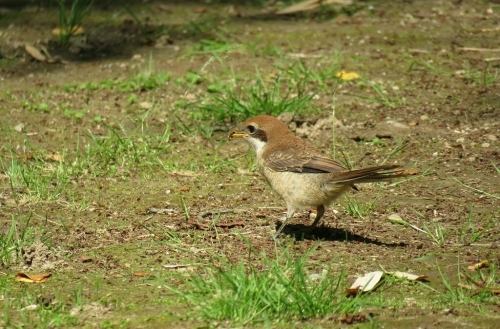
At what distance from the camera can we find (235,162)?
8055 millimetres

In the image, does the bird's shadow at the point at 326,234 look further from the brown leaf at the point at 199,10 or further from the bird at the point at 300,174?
the brown leaf at the point at 199,10

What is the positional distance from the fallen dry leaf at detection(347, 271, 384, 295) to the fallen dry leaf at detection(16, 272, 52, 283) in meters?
1.87

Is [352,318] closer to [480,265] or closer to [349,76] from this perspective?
[480,265]

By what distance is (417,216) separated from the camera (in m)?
6.83

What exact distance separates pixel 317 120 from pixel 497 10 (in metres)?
4.11

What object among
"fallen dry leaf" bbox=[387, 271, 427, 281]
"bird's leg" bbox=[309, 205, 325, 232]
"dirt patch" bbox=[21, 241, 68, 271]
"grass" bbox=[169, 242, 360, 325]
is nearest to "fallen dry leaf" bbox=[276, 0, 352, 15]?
"bird's leg" bbox=[309, 205, 325, 232]

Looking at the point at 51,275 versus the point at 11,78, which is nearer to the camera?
the point at 51,275

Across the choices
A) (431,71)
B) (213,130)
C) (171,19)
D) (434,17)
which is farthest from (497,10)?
(213,130)

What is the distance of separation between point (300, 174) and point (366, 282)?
1.36 m

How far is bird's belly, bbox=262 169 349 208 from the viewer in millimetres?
6453

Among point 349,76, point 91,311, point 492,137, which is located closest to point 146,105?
point 349,76

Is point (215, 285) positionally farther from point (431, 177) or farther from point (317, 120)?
point (317, 120)

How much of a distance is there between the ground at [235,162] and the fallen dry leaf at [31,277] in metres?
0.05

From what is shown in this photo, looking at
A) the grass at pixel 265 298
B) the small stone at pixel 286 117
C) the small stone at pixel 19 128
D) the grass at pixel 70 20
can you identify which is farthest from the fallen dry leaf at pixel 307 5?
the grass at pixel 265 298
